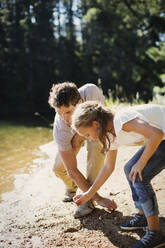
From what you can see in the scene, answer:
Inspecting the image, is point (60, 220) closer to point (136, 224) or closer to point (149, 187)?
point (136, 224)

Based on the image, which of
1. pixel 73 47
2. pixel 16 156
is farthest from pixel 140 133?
pixel 73 47

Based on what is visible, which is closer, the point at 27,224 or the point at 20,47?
the point at 27,224

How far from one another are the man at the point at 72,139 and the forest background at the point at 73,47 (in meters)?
16.8

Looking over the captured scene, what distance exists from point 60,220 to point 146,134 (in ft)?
5.05

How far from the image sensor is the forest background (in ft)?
67.9

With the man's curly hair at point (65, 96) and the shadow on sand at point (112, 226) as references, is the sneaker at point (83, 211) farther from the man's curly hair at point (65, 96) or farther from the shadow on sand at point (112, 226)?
the man's curly hair at point (65, 96)

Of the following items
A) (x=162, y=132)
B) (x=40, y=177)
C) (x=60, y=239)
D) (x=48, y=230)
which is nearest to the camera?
(x=162, y=132)

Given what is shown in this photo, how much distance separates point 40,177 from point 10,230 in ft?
6.37

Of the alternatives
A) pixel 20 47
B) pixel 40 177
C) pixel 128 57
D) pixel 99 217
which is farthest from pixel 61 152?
pixel 20 47

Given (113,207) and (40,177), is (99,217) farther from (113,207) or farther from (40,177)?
(40,177)

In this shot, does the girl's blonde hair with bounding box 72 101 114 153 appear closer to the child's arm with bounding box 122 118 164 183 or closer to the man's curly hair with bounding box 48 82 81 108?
the child's arm with bounding box 122 118 164 183

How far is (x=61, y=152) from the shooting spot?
3084 millimetres

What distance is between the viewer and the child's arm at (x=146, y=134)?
6.65 ft

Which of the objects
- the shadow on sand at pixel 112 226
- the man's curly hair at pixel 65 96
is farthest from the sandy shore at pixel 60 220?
the man's curly hair at pixel 65 96
